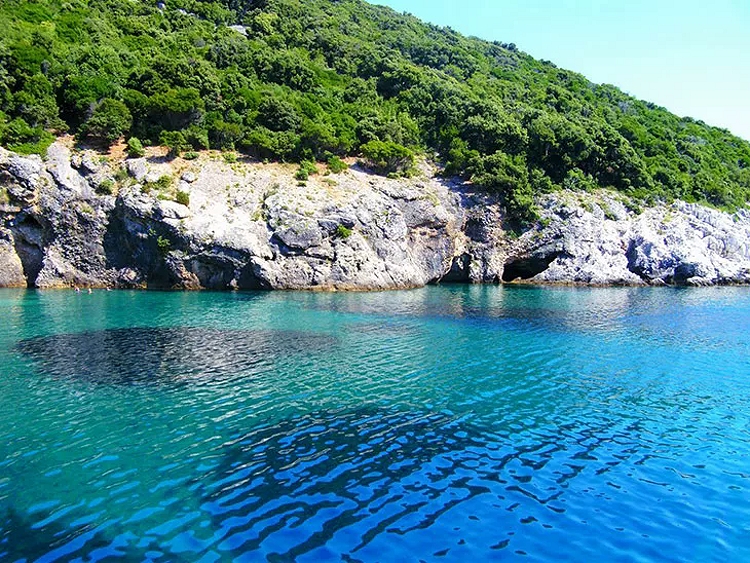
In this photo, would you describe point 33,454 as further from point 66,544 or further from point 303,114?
point 303,114

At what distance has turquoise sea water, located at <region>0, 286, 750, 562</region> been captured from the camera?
33.1 ft

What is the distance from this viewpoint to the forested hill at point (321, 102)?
62906mm

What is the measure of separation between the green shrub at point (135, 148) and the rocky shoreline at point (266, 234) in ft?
3.43

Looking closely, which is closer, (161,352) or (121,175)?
(161,352)

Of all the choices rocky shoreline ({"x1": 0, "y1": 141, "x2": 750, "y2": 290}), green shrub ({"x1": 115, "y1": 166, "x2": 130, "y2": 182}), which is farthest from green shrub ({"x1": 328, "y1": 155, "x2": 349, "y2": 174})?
green shrub ({"x1": 115, "y1": 166, "x2": 130, "y2": 182})

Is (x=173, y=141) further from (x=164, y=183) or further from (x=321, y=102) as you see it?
(x=321, y=102)

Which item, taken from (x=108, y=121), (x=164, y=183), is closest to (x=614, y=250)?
(x=164, y=183)

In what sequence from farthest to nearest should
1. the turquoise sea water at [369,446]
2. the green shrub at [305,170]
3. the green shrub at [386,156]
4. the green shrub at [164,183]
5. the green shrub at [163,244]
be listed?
the green shrub at [386,156] → the green shrub at [305,170] → the green shrub at [164,183] → the green shrub at [163,244] → the turquoise sea water at [369,446]

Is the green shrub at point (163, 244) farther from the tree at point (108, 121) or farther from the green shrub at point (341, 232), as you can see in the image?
the green shrub at point (341, 232)

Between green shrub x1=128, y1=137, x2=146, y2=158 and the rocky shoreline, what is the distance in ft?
3.43

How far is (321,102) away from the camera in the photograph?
80.4 meters

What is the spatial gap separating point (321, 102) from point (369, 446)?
73863 millimetres

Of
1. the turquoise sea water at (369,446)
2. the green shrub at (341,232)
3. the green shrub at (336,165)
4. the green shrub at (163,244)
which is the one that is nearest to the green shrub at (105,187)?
the green shrub at (163,244)

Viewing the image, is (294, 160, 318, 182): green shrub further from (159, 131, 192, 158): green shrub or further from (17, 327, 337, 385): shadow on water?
(17, 327, 337, 385): shadow on water
